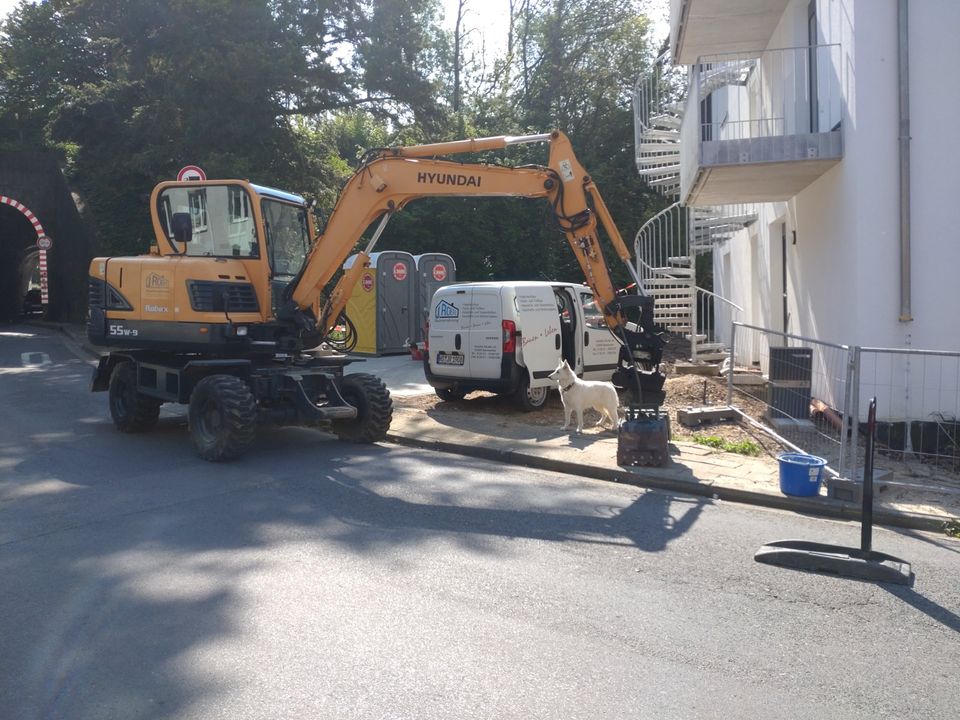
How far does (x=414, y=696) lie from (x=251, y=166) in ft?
71.1

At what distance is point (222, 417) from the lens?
9570 mm

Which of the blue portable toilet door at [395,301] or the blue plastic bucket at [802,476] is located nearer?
the blue plastic bucket at [802,476]

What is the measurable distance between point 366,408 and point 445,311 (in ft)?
9.76

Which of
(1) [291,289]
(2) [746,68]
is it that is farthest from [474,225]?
(1) [291,289]

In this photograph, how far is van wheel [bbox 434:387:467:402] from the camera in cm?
1410

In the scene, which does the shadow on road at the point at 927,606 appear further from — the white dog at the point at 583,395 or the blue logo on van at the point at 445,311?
the blue logo on van at the point at 445,311

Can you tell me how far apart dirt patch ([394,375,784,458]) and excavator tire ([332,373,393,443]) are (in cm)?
237

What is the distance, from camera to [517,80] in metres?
40.1

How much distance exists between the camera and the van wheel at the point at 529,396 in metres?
12.9

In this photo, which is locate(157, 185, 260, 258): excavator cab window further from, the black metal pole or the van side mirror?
the black metal pole

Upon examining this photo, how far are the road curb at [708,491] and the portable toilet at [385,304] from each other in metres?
10.4

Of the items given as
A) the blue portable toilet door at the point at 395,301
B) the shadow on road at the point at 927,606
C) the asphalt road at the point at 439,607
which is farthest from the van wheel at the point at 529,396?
the blue portable toilet door at the point at 395,301

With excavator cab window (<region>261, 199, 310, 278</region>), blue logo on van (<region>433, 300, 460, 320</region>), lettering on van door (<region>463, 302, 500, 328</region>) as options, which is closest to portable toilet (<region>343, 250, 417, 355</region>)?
blue logo on van (<region>433, 300, 460, 320</region>)

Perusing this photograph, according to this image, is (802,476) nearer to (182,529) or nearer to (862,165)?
(862,165)
